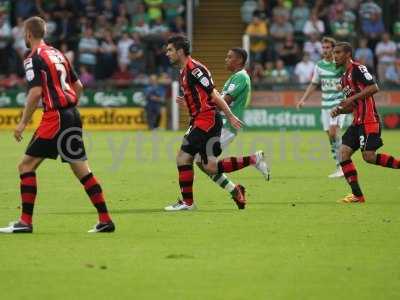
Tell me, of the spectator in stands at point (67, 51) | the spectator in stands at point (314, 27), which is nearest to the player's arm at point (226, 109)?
the spectator in stands at point (67, 51)

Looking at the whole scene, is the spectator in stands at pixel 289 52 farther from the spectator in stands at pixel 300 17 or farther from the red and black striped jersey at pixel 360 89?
the red and black striped jersey at pixel 360 89

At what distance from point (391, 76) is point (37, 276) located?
85.5 feet

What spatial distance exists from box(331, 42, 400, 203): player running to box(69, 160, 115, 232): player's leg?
413 cm

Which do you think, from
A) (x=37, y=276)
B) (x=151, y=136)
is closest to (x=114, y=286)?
(x=37, y=276)

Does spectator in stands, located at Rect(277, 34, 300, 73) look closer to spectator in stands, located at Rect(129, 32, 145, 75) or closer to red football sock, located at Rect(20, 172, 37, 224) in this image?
spectator in stands, located at Rect(129, 32, 145, 75)

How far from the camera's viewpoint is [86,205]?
14172mm

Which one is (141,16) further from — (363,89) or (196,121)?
(196,121)

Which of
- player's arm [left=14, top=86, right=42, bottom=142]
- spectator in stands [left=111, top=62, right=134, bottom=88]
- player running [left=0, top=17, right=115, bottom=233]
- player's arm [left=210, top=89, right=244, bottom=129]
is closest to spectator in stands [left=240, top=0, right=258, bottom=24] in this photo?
spectator in stands [left=111, top=62, right=134, bottom=88]

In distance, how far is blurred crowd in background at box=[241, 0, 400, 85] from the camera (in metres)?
33.8

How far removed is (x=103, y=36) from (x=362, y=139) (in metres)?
21.6

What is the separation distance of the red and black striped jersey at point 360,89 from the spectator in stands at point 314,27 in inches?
790

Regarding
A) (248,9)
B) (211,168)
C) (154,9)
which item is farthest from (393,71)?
(211,168)

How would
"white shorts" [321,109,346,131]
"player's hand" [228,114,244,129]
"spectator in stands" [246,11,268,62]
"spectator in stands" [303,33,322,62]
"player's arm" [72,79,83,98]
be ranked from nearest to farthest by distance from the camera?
1. "player's arm" [72,79,83,98]
2. "player's hand" [228,114,244,129]
3. "white shorts" [321,109,346,131]
4. "spectator in stands" [303,33,322,62]
5. "spectator in stands" [246,11,268,62]

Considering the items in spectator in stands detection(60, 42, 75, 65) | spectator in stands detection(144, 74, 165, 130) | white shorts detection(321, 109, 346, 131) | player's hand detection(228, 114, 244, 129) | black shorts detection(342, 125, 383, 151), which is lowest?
spectator in stands detection(144, 74, 165, 130)
